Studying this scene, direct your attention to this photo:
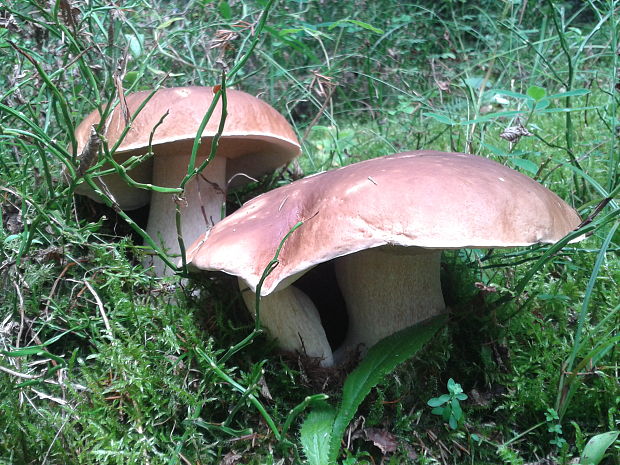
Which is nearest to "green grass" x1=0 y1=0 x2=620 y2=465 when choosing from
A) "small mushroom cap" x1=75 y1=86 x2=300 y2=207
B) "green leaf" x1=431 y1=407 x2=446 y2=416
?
"green leaf" x1=431 y1=407 x2=446 y2=416

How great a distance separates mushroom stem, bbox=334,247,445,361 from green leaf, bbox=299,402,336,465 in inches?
9.2

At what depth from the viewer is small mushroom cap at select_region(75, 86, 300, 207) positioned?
146cm

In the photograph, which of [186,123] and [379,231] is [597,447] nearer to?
[379,231]

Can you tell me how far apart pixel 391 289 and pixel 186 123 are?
0.81 meters

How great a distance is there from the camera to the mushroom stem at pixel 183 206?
1.77 meters

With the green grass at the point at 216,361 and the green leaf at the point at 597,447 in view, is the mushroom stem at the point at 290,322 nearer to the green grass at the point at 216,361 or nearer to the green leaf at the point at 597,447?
the green grass at the point at 216,361

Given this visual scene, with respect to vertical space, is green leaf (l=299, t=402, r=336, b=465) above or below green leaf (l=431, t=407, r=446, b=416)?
above

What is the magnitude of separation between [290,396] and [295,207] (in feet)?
1.63

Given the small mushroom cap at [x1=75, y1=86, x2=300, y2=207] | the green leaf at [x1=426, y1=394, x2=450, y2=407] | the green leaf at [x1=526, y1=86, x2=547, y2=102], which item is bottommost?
→ the green leaf at [x1=426, y1=394, x2=450, y2=407]

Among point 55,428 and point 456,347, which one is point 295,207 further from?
point 55,428

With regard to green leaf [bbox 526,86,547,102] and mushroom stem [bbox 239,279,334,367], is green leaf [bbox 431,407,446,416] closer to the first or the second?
mushroom stem [bbox 239,279,334,367]

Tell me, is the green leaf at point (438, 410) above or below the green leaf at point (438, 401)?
below

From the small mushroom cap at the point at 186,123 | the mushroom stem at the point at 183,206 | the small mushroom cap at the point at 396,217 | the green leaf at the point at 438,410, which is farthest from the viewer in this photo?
the mushroom stem at the point at 183,206

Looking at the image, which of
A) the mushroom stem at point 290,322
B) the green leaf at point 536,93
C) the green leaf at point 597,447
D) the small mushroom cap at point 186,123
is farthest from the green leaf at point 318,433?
the green leaf at point 536,93
